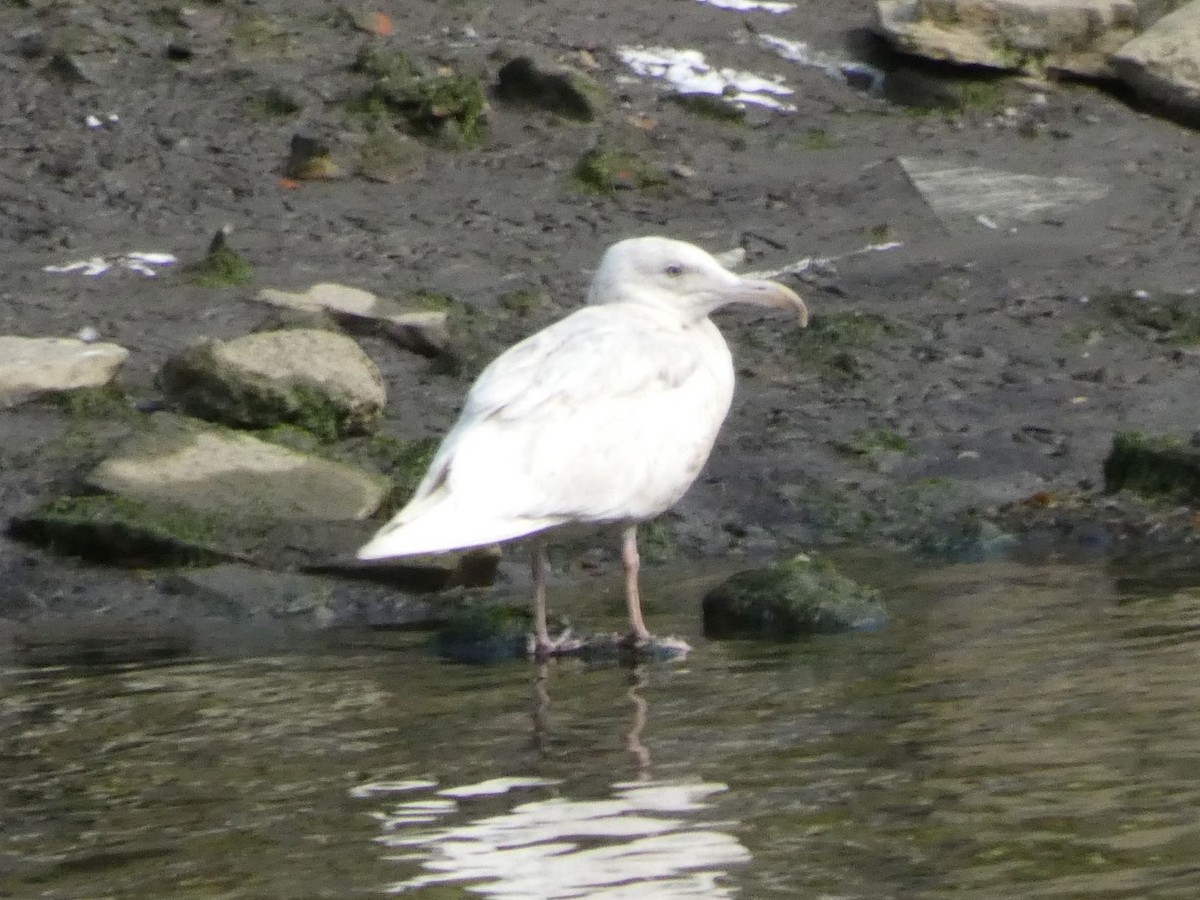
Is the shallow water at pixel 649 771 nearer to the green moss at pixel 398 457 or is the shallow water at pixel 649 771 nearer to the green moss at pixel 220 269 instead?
the green moss at pixel 398 457

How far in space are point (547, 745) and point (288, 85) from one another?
8.91 m

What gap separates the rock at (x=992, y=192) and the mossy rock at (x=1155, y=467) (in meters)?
3.98

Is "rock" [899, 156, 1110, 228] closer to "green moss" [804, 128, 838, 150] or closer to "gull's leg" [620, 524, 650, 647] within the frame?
"green moss" [804, 128, 838, 150]

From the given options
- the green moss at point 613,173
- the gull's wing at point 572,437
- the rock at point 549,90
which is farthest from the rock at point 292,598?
the rock at point 549,90

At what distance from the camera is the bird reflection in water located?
3693mm

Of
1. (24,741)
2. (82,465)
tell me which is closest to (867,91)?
(82,465)

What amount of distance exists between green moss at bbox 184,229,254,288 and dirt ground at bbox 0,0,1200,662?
83mm

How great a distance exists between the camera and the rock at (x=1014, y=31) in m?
14.0

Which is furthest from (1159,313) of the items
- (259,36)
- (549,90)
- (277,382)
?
(259,36)

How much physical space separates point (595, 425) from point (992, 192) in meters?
7.02

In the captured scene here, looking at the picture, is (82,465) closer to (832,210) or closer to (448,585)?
(448,585)

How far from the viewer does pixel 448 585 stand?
797 cm

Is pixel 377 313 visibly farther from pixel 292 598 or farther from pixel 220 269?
pixel 292 598

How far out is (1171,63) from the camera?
14.0 meters
